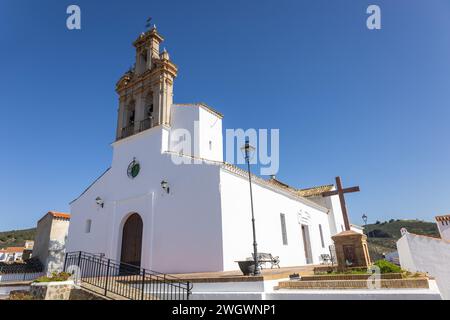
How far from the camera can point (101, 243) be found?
47.9ft

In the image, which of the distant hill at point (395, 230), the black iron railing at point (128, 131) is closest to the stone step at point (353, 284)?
the black iron railing at point (128, 131)

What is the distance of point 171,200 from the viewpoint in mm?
12555

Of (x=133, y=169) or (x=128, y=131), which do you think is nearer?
(x=133, y=169)

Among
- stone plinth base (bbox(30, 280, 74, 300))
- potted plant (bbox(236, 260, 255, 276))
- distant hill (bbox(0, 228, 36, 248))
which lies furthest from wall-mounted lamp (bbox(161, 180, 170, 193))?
distant hill (bbox(0, 228, 36, 248))

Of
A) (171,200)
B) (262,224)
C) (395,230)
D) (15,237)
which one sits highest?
(15,237)

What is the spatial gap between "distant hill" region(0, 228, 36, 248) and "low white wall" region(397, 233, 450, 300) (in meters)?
66.6

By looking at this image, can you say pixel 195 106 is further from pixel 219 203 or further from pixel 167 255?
pixel 167 255

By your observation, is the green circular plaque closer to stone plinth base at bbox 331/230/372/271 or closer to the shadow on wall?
the shadow on wall

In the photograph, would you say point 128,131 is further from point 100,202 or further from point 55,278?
point 55,278

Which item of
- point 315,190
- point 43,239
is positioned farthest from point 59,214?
point 315,190

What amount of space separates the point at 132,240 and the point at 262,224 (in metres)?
6.52

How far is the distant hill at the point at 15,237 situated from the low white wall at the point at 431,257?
2621 inches
